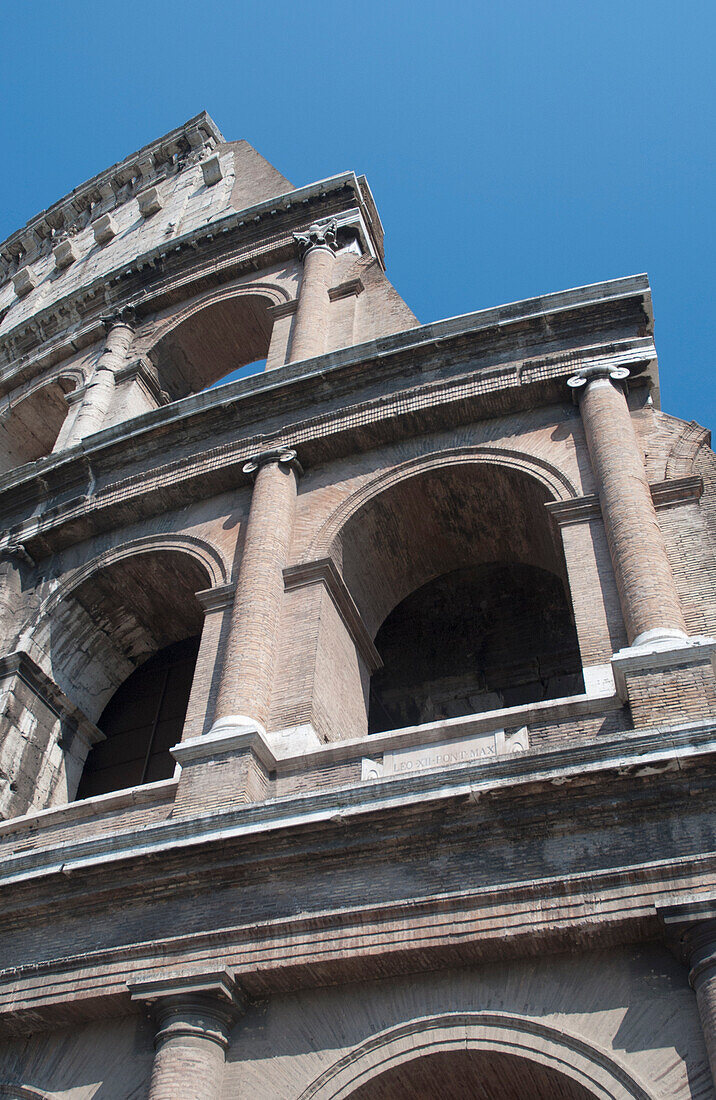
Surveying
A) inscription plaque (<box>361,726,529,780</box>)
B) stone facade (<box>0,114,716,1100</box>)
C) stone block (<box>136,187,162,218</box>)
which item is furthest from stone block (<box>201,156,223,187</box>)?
inscription plaque (<box>361,726,529,780</box>)

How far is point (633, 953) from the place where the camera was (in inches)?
231

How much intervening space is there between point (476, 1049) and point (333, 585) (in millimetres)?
4518

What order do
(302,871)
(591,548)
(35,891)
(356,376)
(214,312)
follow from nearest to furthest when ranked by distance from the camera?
(302,871), (35,891), (591,548), (356,376), (214,312)

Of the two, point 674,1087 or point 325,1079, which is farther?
point 325,1079

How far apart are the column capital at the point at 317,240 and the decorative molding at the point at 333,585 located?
7603 mm

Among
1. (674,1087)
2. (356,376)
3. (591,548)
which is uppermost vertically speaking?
(356,376)

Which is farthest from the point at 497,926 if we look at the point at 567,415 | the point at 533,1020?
the point at 567,415

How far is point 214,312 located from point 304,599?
8361 millimetres

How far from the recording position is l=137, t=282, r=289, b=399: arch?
632 inches

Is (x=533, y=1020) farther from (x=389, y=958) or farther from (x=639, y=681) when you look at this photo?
(x=639, y=681)

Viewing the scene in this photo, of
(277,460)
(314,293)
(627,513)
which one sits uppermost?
(314,293)

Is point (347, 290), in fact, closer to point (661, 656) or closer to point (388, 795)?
point (661, 656)

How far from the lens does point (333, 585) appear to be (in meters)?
9.44

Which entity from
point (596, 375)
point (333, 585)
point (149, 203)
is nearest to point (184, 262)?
point (149, 203)
